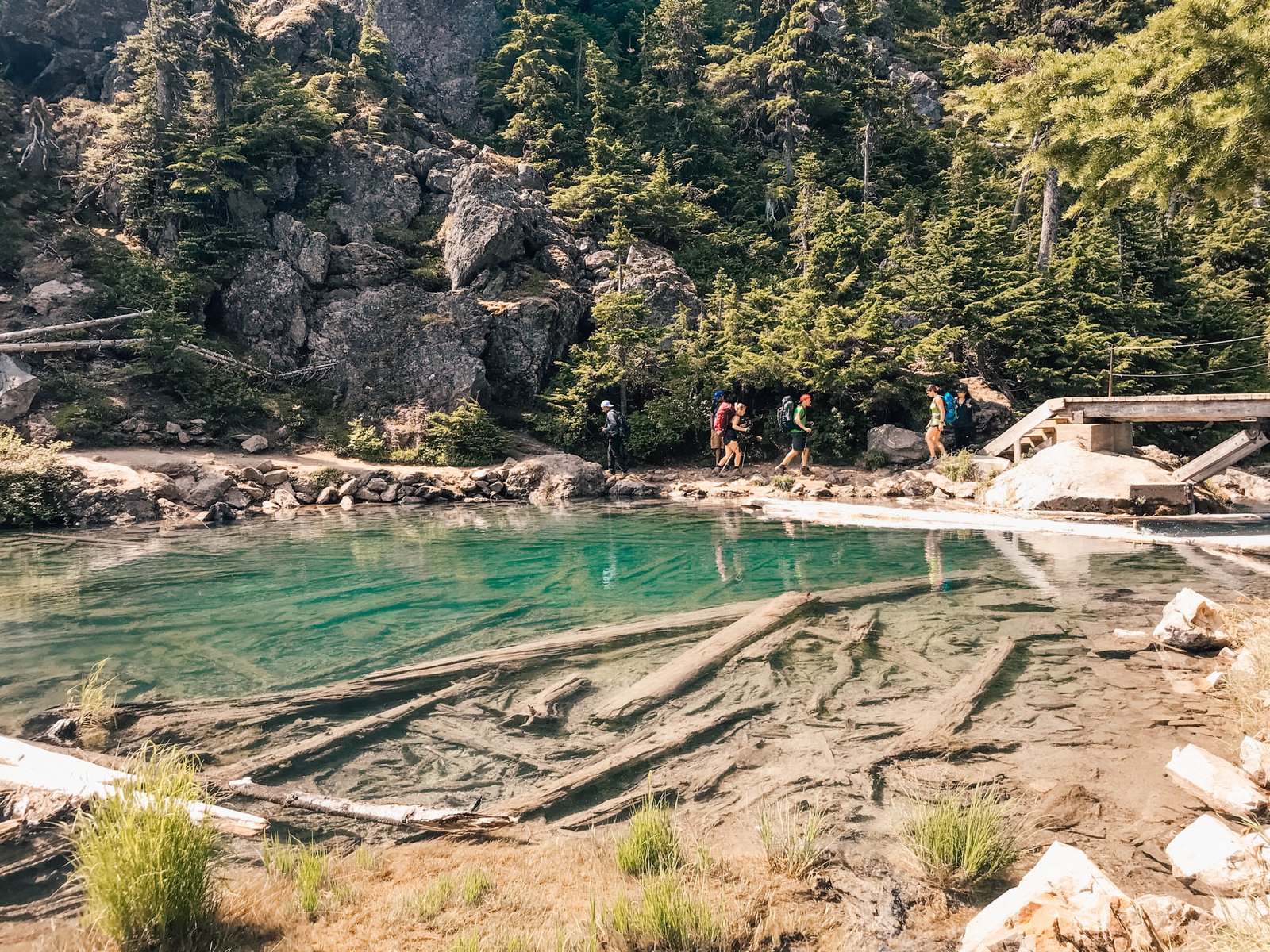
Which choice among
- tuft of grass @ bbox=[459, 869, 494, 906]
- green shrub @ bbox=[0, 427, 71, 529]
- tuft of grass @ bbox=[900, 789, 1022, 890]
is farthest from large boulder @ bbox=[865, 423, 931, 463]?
green shrub @ bbox=[0, 427, 71, 529]

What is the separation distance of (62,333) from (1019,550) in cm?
3081

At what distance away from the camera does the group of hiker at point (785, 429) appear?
63.4 feet

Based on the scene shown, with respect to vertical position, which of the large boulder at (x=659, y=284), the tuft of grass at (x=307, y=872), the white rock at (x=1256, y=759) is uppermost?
the large boulder at (x=659, y=284)

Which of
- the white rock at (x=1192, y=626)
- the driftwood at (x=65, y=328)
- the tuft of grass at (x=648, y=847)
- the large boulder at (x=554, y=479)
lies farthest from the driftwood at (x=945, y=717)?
the driftwood at (x=65, y=328)

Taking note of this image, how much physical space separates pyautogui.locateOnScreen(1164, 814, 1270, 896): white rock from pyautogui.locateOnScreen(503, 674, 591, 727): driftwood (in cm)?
409

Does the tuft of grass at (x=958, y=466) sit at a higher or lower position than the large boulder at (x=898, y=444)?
lower

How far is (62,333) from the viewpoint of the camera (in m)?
23.1

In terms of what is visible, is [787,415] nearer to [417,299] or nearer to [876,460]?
[876,460]

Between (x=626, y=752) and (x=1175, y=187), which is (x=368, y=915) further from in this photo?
(x=1175, y=187)

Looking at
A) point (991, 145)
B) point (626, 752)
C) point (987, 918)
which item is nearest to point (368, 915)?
point (626, 752)

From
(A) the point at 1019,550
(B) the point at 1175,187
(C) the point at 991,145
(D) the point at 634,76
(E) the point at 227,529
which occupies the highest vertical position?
(D) the point at 634,76

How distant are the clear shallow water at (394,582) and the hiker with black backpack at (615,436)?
6.86m

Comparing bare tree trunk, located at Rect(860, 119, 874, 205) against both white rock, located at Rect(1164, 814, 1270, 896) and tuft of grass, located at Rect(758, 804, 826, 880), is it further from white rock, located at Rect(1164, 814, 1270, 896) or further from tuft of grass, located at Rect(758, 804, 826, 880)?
tuft of grass, located at Rect(758, 804, 826, 880)

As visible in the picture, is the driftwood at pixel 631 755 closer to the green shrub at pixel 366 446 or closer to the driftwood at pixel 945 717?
the driftwood at pixel 945 717
